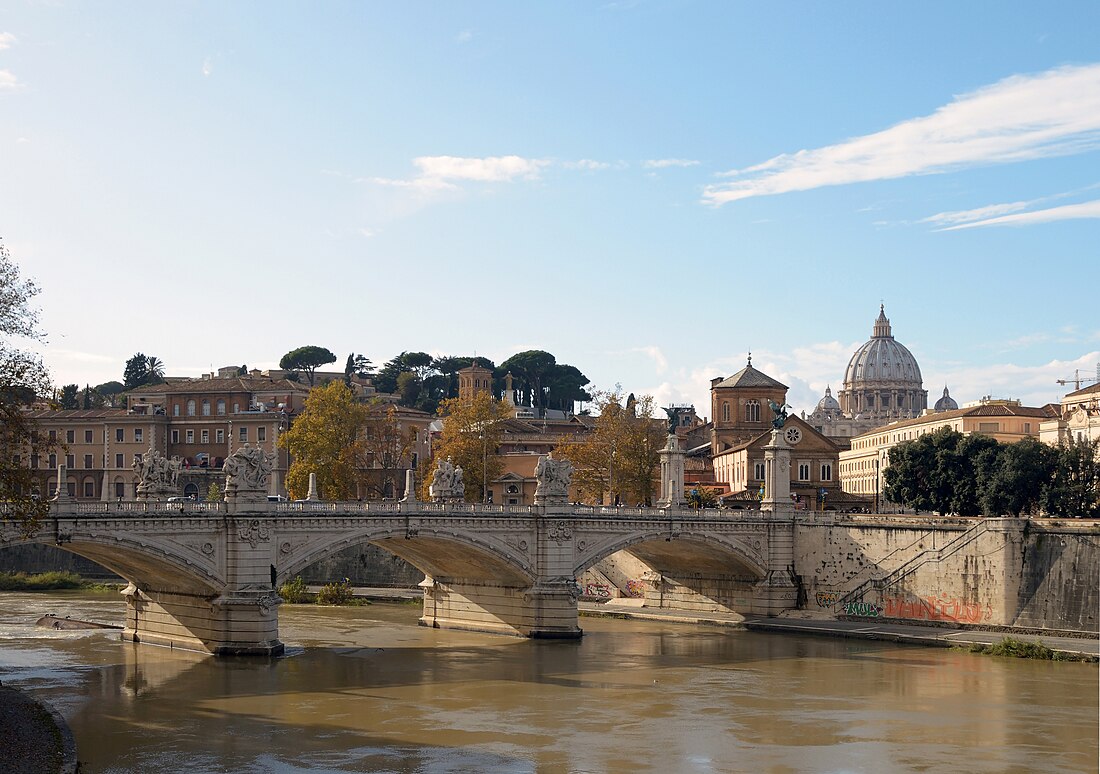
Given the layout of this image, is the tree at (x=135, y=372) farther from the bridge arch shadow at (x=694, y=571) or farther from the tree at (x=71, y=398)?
the bridge arch shadow at (x=694, y=571)

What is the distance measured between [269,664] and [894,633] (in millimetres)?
19710

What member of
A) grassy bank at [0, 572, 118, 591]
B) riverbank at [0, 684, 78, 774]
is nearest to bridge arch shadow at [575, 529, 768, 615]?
riverbank at [0, 684, 78, 774]

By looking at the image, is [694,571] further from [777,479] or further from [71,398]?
[71,398]

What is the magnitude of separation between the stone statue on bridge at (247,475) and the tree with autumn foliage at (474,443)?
25.8m

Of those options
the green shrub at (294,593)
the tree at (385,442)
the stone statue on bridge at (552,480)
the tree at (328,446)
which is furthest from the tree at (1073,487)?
the tree at (328,446)

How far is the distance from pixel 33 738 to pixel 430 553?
70.1ft

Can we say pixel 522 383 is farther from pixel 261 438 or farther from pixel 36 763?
pixel 36 763

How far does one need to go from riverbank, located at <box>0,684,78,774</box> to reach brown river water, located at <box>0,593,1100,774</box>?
0.49m

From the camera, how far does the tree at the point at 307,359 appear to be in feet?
375

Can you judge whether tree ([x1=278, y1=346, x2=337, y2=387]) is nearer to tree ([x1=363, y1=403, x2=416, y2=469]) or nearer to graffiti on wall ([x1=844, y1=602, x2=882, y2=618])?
tree ([x1=363, y1=403, x2=416, y2=469])

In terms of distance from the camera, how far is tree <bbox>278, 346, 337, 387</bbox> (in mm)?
114375

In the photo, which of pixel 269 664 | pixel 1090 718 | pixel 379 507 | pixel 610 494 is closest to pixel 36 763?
pixel 269 664

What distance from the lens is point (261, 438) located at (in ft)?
282

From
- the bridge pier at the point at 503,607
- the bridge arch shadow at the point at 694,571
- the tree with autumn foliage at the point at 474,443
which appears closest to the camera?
the bridge pier at the point at 503,607
